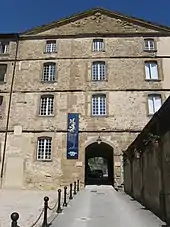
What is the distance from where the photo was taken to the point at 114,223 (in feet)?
23.8

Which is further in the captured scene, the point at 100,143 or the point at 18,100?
the point at 18,100

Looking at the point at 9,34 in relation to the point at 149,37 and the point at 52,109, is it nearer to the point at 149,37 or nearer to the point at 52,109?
the point at 52,109

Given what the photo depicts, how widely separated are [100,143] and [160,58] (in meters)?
8.60

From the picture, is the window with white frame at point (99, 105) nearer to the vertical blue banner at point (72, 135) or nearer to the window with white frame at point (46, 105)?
the vertical blue banner at point (72, 135)

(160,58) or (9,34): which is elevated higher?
(9,34)

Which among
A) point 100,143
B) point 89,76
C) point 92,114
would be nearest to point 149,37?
point 89,76

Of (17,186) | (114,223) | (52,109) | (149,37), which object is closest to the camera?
(114,223)

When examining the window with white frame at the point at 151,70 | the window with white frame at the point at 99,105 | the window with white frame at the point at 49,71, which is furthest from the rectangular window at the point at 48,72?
the window with white frame at the point at 151,70

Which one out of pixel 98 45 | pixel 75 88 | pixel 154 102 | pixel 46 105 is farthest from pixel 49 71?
pixel 154 102

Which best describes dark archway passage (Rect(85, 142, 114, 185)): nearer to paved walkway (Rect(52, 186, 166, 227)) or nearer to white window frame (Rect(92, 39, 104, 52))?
white window frame (Rect(92, 39, 104, 52))

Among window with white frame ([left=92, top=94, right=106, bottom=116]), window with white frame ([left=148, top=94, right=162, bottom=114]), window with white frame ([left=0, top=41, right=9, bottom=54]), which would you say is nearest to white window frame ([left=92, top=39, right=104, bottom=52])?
window with white frame ([left=92, top=94, right=106, bottom=116])

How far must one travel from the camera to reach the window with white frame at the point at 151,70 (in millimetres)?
21133

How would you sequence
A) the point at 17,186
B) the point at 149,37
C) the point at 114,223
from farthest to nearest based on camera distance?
1. the point at 149,37
2. the point at 17,186
3. the point at 114,223

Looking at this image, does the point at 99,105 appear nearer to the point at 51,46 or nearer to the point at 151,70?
the point at 151,70
